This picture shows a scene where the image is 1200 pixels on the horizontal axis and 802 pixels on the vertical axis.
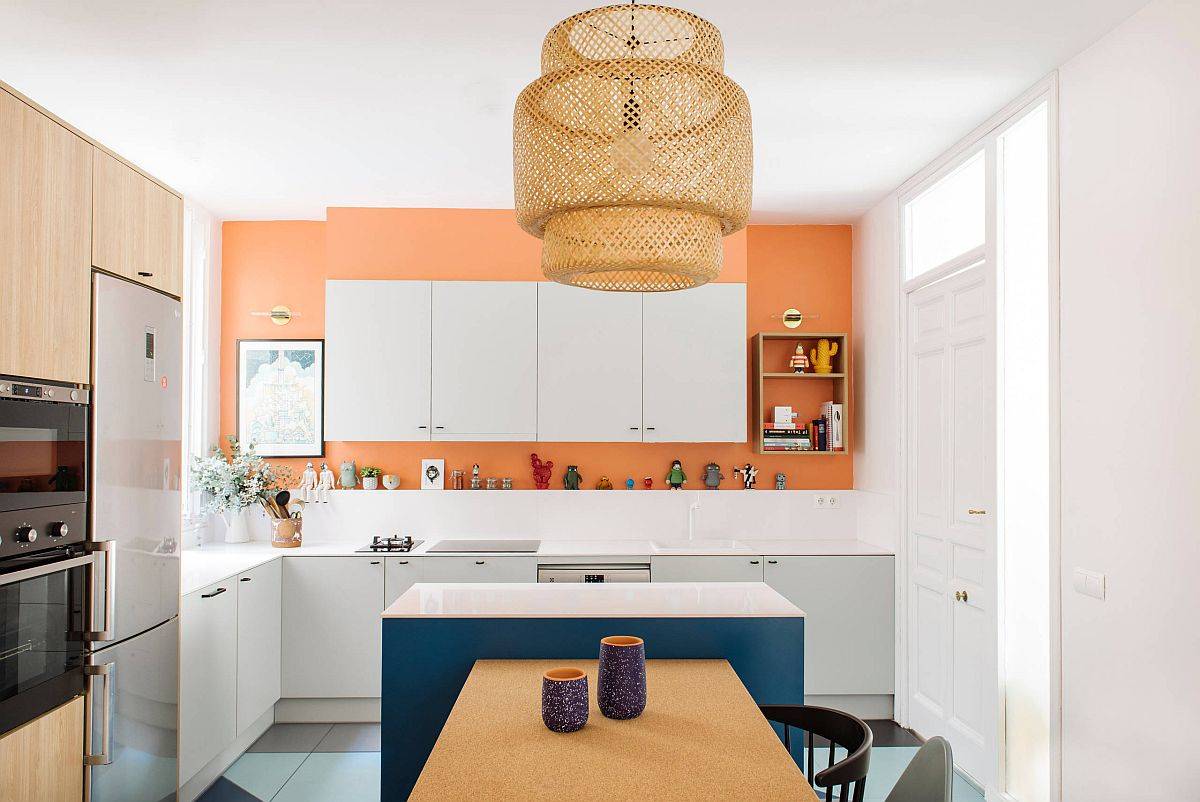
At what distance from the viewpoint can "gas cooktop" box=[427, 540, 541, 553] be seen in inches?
174

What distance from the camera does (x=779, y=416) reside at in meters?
4.87

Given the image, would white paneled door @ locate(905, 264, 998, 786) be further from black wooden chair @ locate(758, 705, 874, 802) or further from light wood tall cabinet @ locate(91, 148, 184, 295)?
light wood tall cabinet @ locate(91, 148, 184, 295)

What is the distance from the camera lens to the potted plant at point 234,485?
174 inches

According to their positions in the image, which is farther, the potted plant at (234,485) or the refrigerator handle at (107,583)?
the potted plant at (234,485)

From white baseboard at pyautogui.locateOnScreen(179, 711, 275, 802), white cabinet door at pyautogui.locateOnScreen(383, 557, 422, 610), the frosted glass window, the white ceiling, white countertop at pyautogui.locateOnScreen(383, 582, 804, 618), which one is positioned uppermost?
the white ceiling

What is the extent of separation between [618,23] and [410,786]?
2.13m

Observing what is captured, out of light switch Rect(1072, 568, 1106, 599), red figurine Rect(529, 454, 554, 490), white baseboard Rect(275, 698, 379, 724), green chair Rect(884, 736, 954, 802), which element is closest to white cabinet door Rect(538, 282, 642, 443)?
red figurine Rect(529, 454, 554, 490)

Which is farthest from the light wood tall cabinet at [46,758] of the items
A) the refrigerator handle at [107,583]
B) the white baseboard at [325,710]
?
the white baseboard at [325,710]

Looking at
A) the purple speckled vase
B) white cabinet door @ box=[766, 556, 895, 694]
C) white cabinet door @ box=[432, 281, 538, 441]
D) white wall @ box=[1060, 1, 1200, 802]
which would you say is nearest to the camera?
the purple speckled vase

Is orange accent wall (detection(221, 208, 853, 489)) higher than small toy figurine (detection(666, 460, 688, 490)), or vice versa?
orange accent wall (detection(221, 208, 853, 489))

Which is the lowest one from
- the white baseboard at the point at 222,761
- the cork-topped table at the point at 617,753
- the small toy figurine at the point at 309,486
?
the white baseboard at the point at 222,761

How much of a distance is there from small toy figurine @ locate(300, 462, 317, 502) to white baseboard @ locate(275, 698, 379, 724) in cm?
108

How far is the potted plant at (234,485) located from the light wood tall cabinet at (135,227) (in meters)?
1.65

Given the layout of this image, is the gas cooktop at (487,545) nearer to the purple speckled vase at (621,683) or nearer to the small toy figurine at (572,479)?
the small toy figurine at (572,479)
